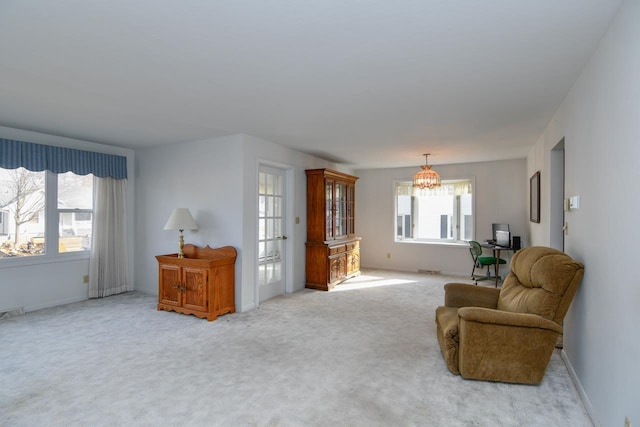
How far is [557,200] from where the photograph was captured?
12.0 feet

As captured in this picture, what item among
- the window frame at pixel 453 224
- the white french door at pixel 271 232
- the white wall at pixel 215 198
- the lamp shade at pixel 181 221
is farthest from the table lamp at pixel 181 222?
the window frame at pixel 453 224

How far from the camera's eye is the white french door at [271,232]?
4.91m

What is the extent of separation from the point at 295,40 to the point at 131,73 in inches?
52.5

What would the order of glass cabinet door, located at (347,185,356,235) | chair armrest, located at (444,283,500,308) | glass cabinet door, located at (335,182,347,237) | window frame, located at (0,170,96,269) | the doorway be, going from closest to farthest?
1. chair armrest, located at (444,283,500,308)
2. the doorway
3. window frame, located at (0,170,96,269)
4. glass cabinet door, located at (335,182,347,237)
5. glass cabinet door, located at (347,185,356,235)

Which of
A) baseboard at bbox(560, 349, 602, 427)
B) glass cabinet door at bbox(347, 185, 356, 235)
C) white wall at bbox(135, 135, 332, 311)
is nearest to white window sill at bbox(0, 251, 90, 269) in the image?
white wall at bbox(135, 135, 332, 311)

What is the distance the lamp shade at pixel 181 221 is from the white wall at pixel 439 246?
4.35 metres

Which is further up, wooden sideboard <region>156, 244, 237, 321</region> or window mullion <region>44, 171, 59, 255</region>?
window mullion <region>44, 171, 59, 255</region>

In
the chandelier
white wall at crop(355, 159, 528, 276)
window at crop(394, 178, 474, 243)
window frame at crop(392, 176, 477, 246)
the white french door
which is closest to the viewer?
the white french door

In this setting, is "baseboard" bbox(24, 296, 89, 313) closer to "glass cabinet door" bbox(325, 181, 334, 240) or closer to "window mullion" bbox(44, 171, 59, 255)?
"window mullion" bbox(44, 171, 59, 255)

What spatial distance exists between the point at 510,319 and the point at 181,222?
3.81 meters

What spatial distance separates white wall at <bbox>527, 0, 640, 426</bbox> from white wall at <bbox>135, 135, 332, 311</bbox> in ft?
11.4

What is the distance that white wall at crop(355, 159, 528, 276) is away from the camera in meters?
6.39

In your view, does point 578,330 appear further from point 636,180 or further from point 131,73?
point 131,73

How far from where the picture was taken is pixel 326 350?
320 centimetres
